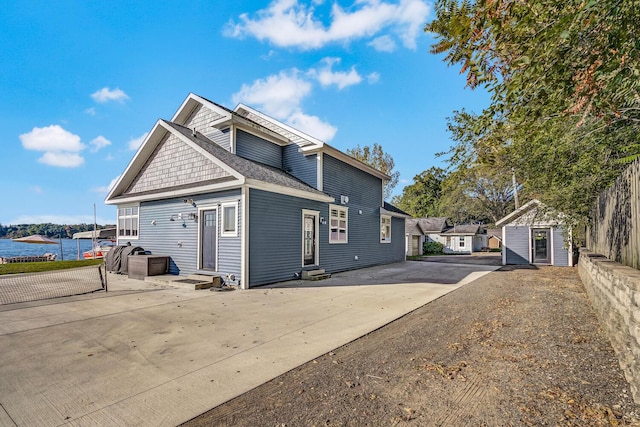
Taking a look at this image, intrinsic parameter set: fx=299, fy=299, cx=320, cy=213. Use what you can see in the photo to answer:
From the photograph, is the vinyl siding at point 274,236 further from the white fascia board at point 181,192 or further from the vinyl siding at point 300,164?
the vinyl siding at point 300,164

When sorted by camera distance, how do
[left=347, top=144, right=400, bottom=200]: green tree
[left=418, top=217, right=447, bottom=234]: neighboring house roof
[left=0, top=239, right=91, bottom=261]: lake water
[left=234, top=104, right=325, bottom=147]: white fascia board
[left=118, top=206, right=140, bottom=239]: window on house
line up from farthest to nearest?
[left=418, top=217, right=447, bottom=234]: neighboring house roof, [left=0, top=239, right=91, bottom=261]: lake water, [left=347, top=144, right=400, bottom=200]: green tree, [left=118, top=206, right=140, bottom=239]: window on house, [left=234, top=104, right=325, bottom=147]: white fascia board

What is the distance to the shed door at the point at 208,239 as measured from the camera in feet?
32.4

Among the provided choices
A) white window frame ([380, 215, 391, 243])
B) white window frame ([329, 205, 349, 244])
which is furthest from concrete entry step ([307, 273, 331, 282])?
white window frame ([380, 215, 391, 243])

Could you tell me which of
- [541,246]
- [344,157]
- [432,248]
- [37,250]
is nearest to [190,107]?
[344,157]

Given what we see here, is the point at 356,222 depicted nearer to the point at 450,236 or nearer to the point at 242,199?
the point at 242,199

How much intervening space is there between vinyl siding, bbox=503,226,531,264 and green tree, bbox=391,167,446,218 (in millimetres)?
31342

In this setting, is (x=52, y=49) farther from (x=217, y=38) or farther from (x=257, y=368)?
(x=257, y=368)

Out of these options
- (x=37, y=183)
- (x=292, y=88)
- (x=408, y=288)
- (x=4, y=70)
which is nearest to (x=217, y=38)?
(x=292, y=88)

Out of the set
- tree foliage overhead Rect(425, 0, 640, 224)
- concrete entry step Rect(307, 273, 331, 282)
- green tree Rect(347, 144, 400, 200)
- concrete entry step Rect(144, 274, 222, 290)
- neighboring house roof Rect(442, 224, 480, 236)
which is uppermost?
green tree Rect(347, 144, 400, 200)

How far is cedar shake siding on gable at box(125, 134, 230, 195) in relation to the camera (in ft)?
32.9

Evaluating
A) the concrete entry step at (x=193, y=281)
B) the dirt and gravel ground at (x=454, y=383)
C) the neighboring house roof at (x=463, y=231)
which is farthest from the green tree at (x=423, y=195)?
the dirt and gravel ground at (x=454, y=383)

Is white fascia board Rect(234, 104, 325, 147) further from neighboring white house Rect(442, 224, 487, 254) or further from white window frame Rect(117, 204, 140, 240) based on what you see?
neighboring white house Rect(442, 224, 487, 254)

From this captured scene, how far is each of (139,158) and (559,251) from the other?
21951mm

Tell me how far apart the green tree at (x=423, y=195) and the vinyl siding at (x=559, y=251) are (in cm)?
3277
